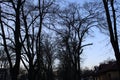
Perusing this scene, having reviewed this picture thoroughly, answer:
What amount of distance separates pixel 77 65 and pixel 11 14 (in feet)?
76.5

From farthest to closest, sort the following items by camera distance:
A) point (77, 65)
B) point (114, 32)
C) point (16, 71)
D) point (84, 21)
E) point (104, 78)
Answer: point (104, 78) → point (77, 65) → point (84, 21) → point (16, 71) → point (114, 32)

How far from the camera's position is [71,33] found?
44.0m

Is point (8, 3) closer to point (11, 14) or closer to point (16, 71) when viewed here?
point (11, 14)

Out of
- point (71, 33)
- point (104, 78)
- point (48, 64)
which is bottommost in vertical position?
point (104, 78)

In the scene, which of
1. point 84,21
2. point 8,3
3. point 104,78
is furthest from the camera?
point 104,78

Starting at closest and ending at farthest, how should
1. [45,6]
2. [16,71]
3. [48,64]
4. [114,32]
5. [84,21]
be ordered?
[114,32] → [16,71] → [45,6] → [84,21] → [48,64]

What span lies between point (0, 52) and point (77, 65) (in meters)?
25.0

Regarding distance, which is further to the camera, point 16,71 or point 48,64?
point 48,64

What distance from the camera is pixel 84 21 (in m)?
41.5

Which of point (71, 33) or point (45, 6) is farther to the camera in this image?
point (71, 33)

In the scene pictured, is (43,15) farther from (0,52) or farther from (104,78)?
(0,52)

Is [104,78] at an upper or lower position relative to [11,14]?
lower

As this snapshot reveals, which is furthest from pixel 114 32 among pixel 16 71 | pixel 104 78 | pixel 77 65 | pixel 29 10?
pixel 104 78

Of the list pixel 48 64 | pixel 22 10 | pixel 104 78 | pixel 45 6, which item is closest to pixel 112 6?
pixel 45 6
